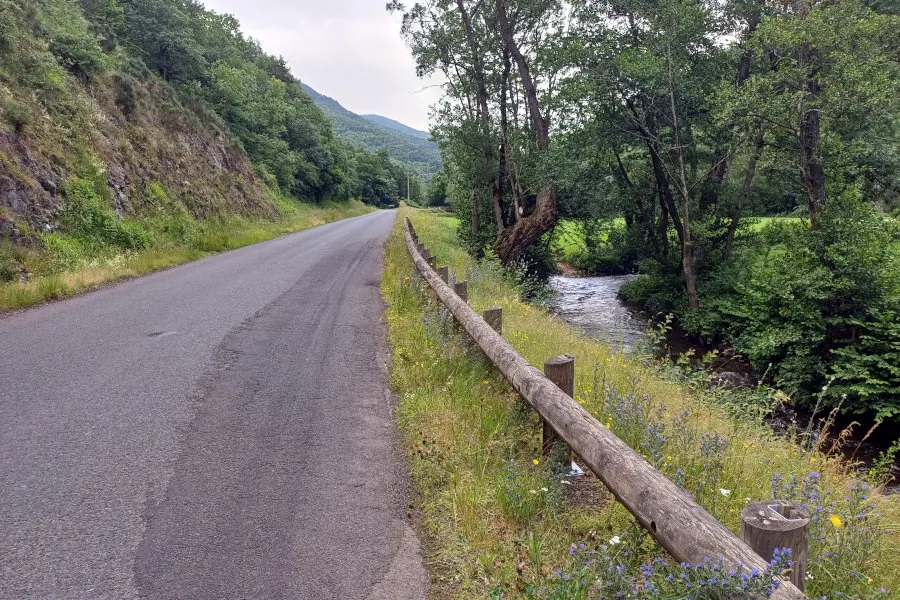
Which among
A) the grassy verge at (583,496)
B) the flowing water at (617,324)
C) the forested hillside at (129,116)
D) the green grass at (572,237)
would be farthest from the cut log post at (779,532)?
the green grass at (572,237)

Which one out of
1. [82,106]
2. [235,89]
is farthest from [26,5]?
[235,89]

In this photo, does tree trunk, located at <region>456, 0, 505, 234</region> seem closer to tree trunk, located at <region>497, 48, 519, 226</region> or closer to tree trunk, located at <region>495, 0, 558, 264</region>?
tree trunk, located at <region>497, 48, 519, 226</region>

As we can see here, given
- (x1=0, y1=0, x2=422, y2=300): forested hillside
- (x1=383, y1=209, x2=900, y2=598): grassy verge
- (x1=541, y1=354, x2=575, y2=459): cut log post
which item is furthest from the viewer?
(x1=0, y1=0, x2=422, y2=300): forested hillside

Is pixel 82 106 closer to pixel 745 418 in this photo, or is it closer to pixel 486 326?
pixel 486 326

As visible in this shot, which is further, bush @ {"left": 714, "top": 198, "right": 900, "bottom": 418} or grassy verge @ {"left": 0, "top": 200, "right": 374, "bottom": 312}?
grassy verge @ {"left": 0, "top": 200, "right": 374, "bottom": 312}

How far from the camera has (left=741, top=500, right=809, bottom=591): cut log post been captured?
5.83 ft

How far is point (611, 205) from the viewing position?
1900 centimetres

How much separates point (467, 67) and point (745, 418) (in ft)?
51.8

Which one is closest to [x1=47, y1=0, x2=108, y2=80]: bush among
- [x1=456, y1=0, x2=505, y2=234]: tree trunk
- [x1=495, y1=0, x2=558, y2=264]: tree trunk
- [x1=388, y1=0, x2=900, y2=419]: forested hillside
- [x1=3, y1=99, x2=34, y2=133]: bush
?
[x1=3, y1=99, x2=34, y2=133]: bush

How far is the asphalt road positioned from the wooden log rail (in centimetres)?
111

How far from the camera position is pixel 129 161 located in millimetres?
19078

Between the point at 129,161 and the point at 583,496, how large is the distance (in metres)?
20.9

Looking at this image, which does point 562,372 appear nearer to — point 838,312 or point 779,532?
point 779,532

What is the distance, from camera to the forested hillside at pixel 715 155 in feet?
34.6
